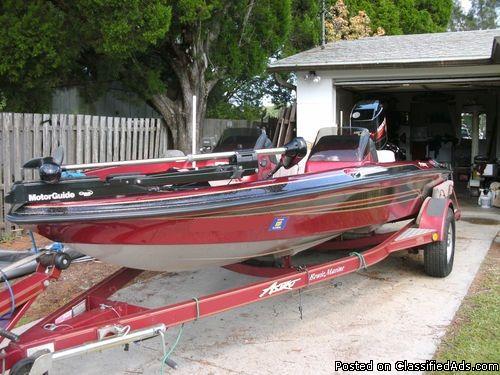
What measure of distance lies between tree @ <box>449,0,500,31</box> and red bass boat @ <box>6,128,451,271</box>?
5272 centimetres

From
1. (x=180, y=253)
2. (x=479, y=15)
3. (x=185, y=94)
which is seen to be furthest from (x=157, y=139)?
(x=479, y=15)

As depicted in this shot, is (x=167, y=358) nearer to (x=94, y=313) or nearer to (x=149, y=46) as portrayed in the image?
(x=94, y=313)

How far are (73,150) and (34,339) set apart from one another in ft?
20.4

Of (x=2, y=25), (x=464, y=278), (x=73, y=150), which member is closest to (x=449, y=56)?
(x=464, y=278)

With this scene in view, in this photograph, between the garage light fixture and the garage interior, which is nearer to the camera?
the garage light fixture

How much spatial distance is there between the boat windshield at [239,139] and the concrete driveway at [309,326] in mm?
1559

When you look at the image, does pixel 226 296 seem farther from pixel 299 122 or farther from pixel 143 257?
pixel 299 122

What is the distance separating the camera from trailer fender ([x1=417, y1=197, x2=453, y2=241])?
216 inches

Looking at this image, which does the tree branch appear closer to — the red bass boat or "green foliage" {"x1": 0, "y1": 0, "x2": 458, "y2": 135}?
"green foliage" {"x1": 0, "y1": 0, "x2": 458, "y2": 135}

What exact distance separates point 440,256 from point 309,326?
185cm

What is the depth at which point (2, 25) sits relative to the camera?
31.0 feet

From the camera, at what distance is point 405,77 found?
11430mm

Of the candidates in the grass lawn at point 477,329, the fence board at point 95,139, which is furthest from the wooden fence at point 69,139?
the grass lawn at point 477,329

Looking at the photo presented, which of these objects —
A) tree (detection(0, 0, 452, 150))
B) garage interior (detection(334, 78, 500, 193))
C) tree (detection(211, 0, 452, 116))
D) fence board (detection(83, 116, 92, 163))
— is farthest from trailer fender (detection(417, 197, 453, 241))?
tree (detection(211, 0, 452, 116))
